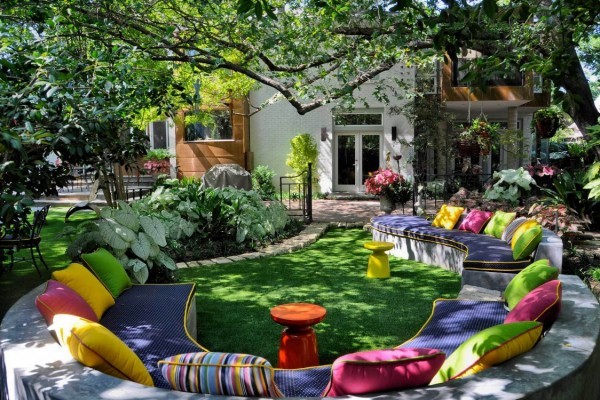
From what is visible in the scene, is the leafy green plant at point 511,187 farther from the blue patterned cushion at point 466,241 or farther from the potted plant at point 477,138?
the potted plant at point 477,138

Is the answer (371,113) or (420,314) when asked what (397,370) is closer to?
(420,314)

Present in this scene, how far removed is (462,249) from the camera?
7.46 meters

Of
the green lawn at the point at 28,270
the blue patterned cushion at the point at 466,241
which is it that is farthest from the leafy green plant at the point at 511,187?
the green lawn at the point at 28,270

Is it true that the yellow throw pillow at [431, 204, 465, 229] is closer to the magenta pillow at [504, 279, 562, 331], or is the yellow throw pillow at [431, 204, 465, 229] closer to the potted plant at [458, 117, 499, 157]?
the magenta pillow at [504, 279, 562, 331]

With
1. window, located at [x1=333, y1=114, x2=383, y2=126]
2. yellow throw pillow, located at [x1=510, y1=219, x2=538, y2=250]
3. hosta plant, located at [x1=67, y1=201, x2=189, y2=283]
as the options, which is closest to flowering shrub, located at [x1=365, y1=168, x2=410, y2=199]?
yellow throw pillow, located at [x1=510, y1=219, x2=538, y2=250]

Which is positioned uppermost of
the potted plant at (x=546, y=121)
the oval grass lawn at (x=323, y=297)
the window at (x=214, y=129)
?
the window at (x=214, y=129)

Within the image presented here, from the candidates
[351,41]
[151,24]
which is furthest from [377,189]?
[151,24]

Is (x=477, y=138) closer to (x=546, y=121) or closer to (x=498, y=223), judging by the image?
(x=546, y=121)

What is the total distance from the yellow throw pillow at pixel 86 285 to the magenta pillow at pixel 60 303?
0.18 m

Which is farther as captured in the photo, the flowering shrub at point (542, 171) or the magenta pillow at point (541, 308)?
the flowering shrub at point (542, 171)

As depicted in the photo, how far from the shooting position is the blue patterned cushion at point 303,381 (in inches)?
120

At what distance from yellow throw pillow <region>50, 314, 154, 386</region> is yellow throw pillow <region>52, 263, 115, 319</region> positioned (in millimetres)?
1272

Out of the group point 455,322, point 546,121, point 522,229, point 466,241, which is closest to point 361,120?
point 546,121

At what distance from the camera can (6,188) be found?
12.6 feet
